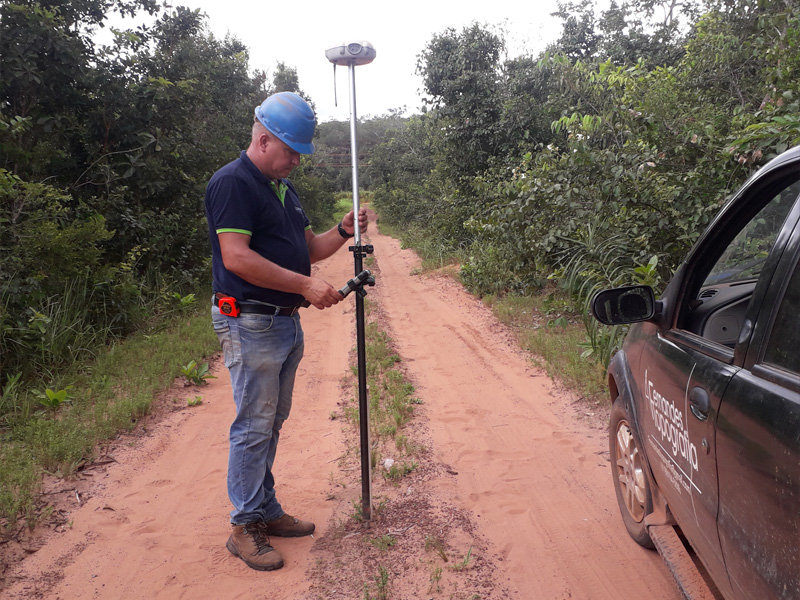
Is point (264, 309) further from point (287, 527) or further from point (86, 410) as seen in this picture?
point (86, 410)

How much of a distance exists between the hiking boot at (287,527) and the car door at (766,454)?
2.12 metres

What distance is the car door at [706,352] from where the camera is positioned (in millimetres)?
1751

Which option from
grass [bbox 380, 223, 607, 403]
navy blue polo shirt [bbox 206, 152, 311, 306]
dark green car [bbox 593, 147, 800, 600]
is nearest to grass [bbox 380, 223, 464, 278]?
grass [bbox 380, 223, 607, 403]

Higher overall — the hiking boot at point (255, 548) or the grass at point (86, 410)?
Answer: the grass at point (86, 410)

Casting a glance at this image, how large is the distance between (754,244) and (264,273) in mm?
1933

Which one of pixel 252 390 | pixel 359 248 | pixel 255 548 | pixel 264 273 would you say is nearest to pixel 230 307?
pixel 264 273

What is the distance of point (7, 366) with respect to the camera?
5.14 meters

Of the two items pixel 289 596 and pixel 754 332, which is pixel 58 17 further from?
pixel 754 332

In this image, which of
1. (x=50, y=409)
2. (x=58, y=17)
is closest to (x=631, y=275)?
(x=50, y=409)

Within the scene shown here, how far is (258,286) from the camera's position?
2.73m

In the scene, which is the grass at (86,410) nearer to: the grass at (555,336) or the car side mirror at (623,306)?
the car side mirror at (623,306)

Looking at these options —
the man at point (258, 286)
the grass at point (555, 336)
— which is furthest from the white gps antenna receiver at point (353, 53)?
the grass at point (555, 336)

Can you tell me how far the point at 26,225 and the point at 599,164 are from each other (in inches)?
233

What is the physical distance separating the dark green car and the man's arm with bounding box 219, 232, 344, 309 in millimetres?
1179
